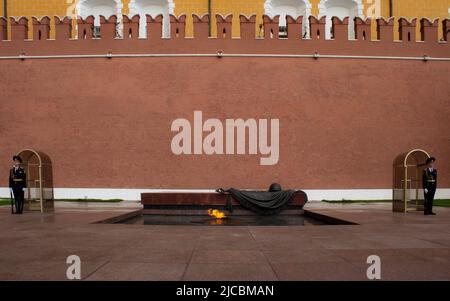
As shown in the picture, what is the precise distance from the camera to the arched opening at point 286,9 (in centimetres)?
1762

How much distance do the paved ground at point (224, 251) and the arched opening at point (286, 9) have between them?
1161cm

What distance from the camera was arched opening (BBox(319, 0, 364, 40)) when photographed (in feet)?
59.1

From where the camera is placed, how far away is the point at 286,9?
18.2 metres

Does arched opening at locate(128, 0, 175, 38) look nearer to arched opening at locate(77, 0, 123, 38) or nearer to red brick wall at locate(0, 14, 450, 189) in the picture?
arched opening at locate(77, 0, 123, 38)

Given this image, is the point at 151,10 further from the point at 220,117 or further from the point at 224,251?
the point at 224,251

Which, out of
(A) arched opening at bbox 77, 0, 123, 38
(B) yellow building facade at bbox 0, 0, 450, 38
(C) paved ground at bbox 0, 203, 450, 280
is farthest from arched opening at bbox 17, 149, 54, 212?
(B) yellow building facade at bbox 0, 0, 450, 38

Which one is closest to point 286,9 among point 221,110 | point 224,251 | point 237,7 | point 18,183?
point 237,7

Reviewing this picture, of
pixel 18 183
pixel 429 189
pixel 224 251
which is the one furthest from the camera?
pixel 18 183

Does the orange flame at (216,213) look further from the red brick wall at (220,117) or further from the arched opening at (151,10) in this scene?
the arched opening at (151,10)

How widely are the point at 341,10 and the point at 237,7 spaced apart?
4.64 meters

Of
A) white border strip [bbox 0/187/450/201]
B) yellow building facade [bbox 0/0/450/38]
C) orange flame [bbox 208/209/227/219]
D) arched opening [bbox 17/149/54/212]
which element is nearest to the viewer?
orange flame [bbox 208/209/227/219]

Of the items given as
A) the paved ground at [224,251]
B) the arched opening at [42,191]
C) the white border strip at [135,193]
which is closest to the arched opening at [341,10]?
the white border strip at [135,193]
